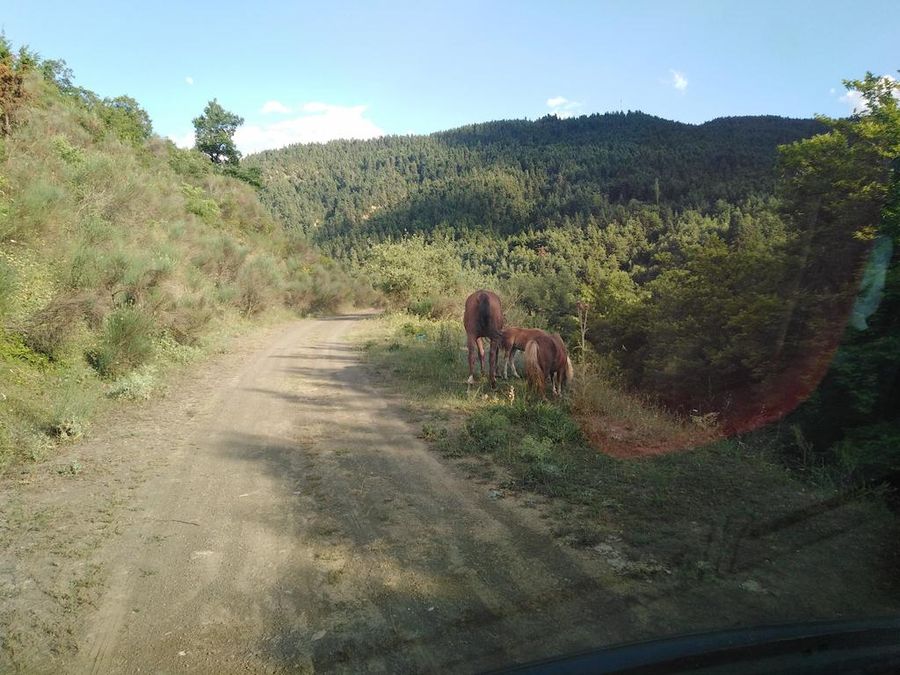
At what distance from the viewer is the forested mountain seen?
7081 centimetres

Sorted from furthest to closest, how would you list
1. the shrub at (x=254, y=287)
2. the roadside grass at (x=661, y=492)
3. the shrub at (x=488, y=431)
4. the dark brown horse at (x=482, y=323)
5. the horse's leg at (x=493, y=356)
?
the shrub at (x=254, y=287), the dark brown horse at (x=482, y=323), the horse's leg at (x=493, y=356), the shrub at (x=488, y=431), the roadside grass at (x=661, y=492)

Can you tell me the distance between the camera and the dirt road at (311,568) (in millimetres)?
3141

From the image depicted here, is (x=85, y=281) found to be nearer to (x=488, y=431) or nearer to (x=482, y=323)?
(x=482, y=323)

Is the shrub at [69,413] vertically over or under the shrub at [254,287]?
under

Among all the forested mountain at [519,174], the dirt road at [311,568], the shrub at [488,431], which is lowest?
the dirt road at [311,568]

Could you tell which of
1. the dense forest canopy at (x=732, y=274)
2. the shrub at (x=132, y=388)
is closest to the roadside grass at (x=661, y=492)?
the dense forest canopy at (x=732, y=274)

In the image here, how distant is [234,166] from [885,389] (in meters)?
45.9

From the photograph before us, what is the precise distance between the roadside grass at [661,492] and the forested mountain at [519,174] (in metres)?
55.0

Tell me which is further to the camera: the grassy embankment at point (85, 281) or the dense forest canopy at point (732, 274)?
the dense forest canopy at point (732, 274)

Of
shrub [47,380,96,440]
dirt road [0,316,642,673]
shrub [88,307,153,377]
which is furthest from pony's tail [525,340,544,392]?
shrub [88,307,153,377]

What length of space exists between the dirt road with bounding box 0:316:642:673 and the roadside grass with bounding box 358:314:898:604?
50 cm

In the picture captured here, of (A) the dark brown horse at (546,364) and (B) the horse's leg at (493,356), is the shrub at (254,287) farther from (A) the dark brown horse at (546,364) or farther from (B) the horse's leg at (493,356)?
(A) the dark brown horse at (546,364)

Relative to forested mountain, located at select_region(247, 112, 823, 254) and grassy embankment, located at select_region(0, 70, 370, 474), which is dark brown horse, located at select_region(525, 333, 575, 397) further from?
forested mountain, located at select_region(247, 112, 823, 254)

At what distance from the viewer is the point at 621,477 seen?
18.8 feet
